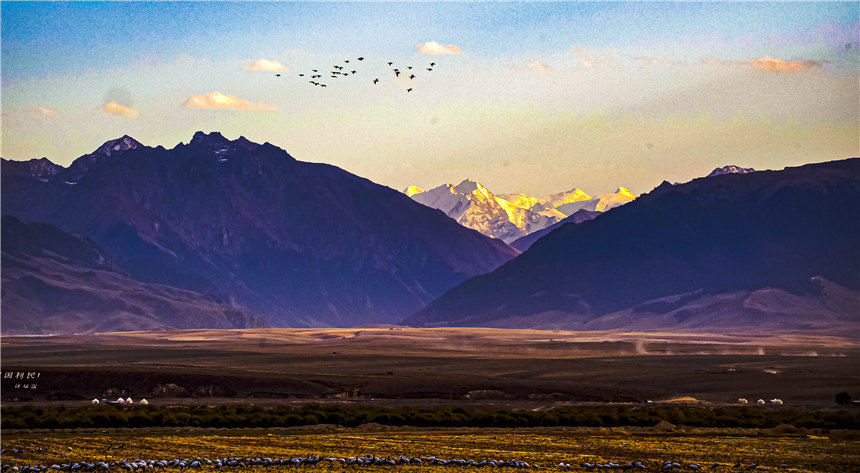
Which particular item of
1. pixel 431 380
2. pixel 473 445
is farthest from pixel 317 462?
pixel 431 380

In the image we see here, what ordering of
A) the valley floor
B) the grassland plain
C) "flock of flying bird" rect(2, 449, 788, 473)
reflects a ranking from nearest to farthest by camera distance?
"flock of flying bird" rect(2, 449, 788, 473), the grassland plain, the valley floor

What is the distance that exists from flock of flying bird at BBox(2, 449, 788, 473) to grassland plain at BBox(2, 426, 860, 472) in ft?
1.85

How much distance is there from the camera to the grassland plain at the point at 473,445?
47812mm

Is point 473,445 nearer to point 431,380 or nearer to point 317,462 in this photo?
point 317,462

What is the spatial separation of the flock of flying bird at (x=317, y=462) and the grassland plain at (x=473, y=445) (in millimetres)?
564

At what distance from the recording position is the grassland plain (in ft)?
157

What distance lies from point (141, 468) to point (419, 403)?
132ft

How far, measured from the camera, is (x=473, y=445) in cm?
5375

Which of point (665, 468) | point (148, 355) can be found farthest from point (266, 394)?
point (148, 355)

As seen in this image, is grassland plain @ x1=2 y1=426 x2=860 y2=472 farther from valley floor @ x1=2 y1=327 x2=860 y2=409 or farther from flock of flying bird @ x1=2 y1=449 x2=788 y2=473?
valley floor @ x1=2 y1=327 x2=860 y2=409

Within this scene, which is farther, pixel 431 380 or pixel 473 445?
pixel 431 380

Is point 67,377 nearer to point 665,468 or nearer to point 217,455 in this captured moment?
point 217,455

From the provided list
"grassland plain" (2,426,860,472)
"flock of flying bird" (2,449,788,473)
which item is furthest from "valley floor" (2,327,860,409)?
"flock of flying bird" (2,449,788,473)

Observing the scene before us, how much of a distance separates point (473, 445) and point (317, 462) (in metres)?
10.6
